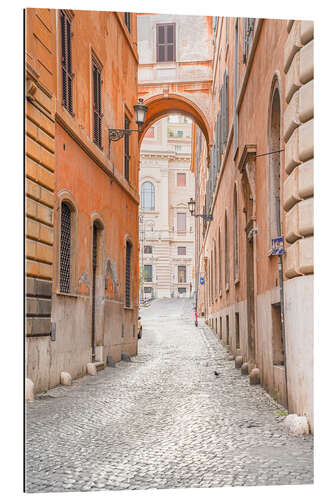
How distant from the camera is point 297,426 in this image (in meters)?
5.03

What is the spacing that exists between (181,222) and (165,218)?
1.44 feet

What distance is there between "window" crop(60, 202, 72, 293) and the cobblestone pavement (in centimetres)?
90

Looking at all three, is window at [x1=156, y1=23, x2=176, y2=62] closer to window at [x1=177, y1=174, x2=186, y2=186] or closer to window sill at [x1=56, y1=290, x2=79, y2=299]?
window at [x1=177, y1=174, x2=186, y2=186]

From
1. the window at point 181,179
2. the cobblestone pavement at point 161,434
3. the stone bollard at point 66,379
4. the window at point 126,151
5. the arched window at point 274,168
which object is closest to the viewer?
the cobblestone pavement at point 161,434

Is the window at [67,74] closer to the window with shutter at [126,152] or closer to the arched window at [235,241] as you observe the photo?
the window with shutter at [126,152]

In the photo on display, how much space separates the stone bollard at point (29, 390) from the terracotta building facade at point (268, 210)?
81.2 inches

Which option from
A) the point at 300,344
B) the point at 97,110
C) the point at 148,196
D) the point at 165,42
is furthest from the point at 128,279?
the point at 165,42

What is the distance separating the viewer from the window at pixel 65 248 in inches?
244

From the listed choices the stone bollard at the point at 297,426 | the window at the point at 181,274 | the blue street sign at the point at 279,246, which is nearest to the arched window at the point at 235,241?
the window at the point at 181,274

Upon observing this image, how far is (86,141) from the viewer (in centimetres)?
712

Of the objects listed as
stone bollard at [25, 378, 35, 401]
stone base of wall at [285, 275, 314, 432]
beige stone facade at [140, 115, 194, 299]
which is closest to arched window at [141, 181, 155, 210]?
beige stone facade at [140, 115, 194, 299]

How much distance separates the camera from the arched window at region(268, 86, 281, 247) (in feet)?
21.7
